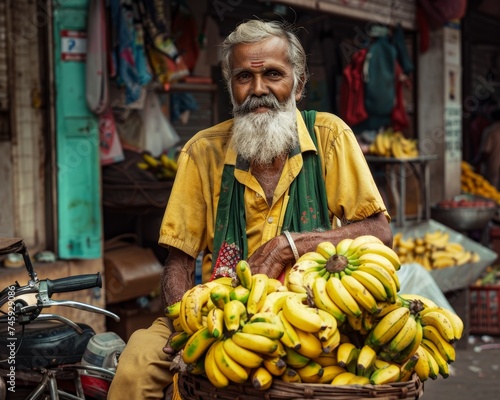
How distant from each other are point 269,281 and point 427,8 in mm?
7820

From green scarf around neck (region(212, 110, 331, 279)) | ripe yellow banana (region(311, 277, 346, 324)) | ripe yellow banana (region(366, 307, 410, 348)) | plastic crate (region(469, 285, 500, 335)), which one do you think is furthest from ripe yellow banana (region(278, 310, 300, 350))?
plastic crate (region(469, 285, 500, 335))

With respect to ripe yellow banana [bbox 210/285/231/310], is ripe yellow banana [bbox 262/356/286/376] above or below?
below

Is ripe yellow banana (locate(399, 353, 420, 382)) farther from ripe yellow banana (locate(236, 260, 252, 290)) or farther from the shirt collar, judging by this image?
the shirt collar

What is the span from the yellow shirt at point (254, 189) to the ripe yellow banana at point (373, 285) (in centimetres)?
80

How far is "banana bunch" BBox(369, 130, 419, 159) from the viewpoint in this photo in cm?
859

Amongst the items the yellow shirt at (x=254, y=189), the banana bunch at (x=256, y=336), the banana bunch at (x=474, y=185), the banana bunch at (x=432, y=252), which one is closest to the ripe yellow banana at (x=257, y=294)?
the banana bunch at (x=256, y=336)

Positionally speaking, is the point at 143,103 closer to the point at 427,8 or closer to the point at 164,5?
the point at 164,5

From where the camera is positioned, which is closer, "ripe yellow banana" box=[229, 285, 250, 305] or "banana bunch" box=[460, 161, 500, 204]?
"ripe yellow banana" box=[229, 285, 250, 305]

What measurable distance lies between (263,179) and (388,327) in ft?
3.57

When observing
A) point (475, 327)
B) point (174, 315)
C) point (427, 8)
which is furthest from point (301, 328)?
point (427, 8)

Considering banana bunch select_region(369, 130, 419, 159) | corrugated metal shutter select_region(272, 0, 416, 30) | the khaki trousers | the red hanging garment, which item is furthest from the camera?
the red hanging garment

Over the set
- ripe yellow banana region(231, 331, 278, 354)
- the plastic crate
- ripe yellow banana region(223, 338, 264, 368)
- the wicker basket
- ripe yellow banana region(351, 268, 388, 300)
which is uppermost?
ripe yellow banana region(351, 268, 388, 300)

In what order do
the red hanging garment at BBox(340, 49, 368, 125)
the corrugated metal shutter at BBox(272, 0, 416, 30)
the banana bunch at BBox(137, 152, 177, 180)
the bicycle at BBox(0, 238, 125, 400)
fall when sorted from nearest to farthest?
the bicycle at BBox(0, 238, 125, 400) → the banana bunch at BBox(137, 152, 177, 180) → the corrugated metal shutter at BBox(272, 0, 416, 30) → the red hanging garment at BBox(340, 49, 368, 125)

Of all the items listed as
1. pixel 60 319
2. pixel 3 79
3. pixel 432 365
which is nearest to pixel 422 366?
pixel 432 365
